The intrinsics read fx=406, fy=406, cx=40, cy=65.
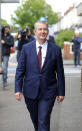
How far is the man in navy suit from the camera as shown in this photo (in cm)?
488

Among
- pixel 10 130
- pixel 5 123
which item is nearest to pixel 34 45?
pixel 10 130

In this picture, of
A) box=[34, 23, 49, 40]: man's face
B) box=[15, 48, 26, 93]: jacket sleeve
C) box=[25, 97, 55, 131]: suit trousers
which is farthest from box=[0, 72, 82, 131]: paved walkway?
box=[34, 23, 49, 40]: man's face

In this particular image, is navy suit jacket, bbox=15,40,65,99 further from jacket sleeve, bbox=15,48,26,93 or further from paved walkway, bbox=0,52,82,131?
paved walkway, bbox=0,52,82,131

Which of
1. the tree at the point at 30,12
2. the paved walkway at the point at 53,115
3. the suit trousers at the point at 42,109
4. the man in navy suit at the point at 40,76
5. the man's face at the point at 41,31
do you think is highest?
the tree at the point at 30,12

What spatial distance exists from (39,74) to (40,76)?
0.03 metres

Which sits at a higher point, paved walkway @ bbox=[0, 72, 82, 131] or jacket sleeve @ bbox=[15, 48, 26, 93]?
jacket sleeve @ bbox=[15, 48, 26, 93]

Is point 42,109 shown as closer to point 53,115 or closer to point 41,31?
point 41,31

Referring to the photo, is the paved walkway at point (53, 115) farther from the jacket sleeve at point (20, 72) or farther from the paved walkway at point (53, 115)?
the jacket sleeve at point (20, 72)

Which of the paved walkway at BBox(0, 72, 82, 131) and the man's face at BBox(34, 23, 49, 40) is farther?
the paved walkway at BBox(0, 72, 82, 131)

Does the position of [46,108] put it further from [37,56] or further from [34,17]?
[34,17]

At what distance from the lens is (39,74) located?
4875 millimetres

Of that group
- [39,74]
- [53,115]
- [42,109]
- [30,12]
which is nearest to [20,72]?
[39,74]

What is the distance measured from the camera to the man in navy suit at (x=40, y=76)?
4.88m

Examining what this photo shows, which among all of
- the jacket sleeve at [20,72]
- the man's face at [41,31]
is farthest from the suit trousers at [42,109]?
the man's face at [41,31]
